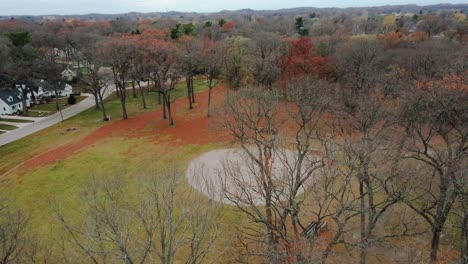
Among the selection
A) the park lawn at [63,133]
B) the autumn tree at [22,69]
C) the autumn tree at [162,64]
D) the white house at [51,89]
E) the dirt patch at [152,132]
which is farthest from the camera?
the white house at [51,89]

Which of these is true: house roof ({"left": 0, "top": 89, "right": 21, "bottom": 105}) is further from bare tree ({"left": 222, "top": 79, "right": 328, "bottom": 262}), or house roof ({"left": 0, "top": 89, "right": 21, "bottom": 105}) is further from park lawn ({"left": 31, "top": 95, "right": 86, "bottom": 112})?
bare tree ({"left": 222, "top": 79, "right": 328, "bottom": 262})

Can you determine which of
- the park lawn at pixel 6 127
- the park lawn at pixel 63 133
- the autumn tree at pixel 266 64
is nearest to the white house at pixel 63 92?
the park lawn at pixel 63 133

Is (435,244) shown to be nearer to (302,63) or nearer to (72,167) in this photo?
(302,63)

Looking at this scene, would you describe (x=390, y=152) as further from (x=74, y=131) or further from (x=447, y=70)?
(x=74, y=131)

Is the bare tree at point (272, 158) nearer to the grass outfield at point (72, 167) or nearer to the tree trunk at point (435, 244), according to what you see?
the grass outfield at point (72, 167)

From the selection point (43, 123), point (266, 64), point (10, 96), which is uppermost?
point (266, 64)

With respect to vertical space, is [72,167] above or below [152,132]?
below

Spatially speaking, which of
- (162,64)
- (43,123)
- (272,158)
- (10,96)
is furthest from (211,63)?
(10,96)
